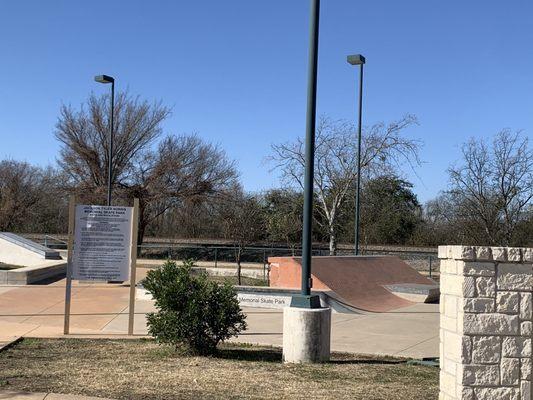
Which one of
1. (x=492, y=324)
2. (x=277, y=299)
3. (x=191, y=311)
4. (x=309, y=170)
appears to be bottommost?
(x=277, y=299)

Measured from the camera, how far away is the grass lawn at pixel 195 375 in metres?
6.34

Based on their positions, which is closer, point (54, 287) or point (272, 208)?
point (54, 287)

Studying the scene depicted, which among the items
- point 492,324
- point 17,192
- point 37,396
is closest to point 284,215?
point 37,396

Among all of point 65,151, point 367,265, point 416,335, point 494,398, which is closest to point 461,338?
point 494,398

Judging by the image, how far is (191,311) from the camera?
26.7 ft

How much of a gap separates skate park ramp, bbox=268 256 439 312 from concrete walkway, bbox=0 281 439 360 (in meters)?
0.71

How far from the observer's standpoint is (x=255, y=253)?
36.4 meters

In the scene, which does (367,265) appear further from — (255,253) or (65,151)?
(65,151)

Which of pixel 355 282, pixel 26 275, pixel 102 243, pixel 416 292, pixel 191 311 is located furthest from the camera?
pixel 26 275

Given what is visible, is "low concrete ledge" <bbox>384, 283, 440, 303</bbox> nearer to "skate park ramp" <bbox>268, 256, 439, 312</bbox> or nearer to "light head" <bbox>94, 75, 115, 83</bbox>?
"skate park ramp" <bbox>268, 256, 439, 312</bbox>

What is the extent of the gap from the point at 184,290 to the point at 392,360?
10.4 ft

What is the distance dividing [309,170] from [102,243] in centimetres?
408

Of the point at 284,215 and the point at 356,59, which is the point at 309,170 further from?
the point at 284,215

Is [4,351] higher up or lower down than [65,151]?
lower down
